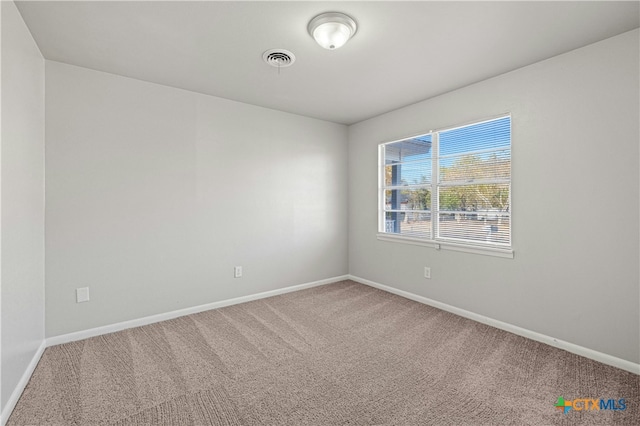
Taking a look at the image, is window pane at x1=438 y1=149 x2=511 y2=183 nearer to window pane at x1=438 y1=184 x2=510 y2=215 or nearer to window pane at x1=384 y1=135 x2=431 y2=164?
window pane at x1=438 y1=184 x2=510 y2=215

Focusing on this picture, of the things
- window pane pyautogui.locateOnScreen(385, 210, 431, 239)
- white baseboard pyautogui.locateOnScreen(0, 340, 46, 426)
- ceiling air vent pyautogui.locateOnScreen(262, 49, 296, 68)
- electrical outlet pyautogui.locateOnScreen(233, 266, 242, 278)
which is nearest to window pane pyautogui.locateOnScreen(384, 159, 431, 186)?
window pane pyautogui.locateOnScreen(385, 210, 431, 239)

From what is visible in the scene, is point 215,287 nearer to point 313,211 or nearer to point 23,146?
point 313,211

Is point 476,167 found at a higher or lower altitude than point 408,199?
higher

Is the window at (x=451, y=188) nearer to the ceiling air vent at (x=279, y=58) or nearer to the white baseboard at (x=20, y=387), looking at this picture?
the ceiling air vent at (x=279, y=58)

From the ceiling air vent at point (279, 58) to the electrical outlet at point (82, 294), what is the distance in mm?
2651

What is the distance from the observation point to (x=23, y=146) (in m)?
2.04

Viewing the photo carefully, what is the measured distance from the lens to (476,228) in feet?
10.4

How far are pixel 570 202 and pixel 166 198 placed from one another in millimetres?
3768

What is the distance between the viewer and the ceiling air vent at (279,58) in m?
2.44

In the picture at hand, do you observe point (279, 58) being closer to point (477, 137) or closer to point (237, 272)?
point (477, 137)

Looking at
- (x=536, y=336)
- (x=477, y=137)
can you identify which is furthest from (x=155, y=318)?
(x=477, y=137)

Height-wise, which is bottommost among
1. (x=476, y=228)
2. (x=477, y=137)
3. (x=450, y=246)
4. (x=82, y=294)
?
(x=82, y=294)

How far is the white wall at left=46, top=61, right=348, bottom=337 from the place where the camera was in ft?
8.68

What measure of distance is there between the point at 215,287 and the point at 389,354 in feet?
6.91
